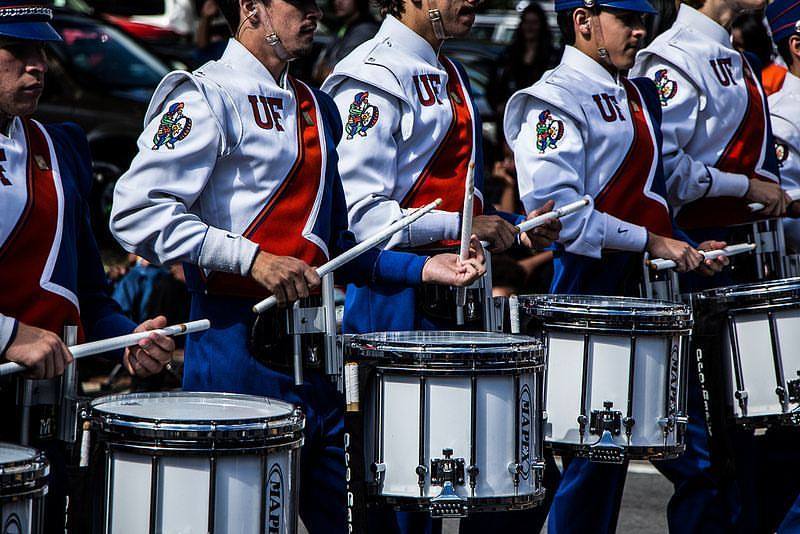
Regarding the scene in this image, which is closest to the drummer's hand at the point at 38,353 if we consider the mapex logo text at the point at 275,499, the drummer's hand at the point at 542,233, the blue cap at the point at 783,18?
the mapex logo text at the point at 275,499

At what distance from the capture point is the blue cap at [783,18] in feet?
23.8

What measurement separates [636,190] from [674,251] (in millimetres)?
285

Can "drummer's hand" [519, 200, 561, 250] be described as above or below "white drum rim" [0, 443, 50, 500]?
above

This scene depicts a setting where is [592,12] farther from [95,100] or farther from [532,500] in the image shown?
[95,100]

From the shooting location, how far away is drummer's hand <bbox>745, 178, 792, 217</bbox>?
21.1 feet

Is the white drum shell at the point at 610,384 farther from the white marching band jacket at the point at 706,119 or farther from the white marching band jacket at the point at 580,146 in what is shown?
the white marching band jacket at the point at 706,119

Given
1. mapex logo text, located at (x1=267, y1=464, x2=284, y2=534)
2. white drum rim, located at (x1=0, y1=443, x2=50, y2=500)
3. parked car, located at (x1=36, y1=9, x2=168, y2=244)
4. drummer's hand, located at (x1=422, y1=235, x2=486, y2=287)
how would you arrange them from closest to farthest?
1. white drum rim, located at (x1=0, y1=443, x2=50, y2=500)
2. mapex logo text, located at (x1=267, y1=464, x2=284, y2=534)
3. drummer's hand, located at (x1=422, y1=235, x2=486, y2=287)
4. parked car, located at (x1=36, y1=9, x2=168, y2=244)

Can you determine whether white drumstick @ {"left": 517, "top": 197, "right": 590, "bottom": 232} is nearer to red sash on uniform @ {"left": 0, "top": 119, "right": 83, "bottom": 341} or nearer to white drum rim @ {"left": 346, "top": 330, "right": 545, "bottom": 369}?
white drum rim @ {"left": 346, "top": 330, "right": 545, "bottom": 369}

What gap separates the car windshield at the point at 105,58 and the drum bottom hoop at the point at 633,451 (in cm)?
820

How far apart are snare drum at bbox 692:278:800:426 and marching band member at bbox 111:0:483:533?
4.21 ft

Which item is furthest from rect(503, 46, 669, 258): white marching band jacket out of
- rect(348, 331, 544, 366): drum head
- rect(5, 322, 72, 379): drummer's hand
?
rect(5, 322, 72, 379): drummer's hand

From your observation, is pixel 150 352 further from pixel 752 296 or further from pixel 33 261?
pixel 752 296

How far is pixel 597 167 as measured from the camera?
588cm

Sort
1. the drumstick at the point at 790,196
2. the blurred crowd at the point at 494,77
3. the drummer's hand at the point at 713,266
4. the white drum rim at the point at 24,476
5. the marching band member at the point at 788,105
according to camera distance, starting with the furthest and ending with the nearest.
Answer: the blurred crowd at the point at 494,77
the marching band member at the point at 788,105
the drumstick at the point at 790,196
the drummer's hand at the point at 713,266
the white drum rim at the point at 24,476
